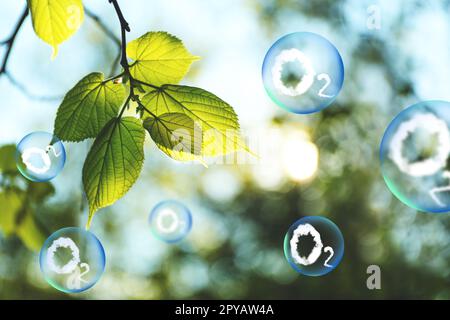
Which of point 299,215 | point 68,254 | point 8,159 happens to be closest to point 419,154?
point 68,254

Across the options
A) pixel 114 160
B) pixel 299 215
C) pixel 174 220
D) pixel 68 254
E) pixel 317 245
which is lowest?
pixel 114 160

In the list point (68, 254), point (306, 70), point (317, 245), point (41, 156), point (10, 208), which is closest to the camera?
point (10, 208)

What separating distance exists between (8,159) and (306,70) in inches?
31.9

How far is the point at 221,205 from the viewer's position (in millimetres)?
8188

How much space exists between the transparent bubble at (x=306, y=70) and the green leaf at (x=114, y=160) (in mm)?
764

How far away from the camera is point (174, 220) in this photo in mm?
2293

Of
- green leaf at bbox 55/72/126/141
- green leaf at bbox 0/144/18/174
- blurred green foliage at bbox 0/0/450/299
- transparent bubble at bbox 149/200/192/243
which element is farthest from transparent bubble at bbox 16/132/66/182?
blurred green foliage at bbox 0/0/450/299

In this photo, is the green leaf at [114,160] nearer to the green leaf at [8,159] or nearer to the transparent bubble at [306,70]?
the green leaf at [8,159]

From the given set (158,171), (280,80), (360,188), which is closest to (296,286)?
(360,188)

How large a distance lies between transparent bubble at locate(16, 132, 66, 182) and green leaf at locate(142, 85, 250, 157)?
0.42m

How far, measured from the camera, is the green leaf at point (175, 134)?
14.3 inches

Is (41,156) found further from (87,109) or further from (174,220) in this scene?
(174,220)

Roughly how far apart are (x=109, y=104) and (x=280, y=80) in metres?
0.78
